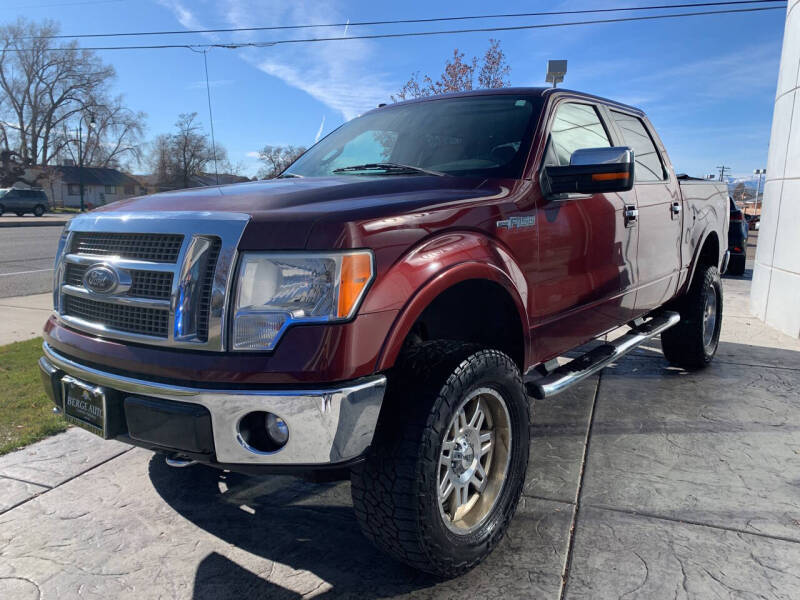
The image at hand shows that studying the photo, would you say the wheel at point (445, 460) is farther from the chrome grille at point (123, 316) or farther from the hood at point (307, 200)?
the chrome grille at point (123, 316)

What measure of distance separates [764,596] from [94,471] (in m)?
3.08

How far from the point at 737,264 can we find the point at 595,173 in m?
11.4

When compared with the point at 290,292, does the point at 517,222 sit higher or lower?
higher

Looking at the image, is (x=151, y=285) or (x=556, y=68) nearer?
(x=151, y=285)

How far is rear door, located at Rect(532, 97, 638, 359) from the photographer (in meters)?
2.86

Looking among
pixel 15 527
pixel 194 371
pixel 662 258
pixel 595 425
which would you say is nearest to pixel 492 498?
pixel 194 371

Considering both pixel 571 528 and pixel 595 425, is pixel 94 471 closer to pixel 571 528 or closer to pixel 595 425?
pixel 571 528

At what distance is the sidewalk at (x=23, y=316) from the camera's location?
19.1 feet

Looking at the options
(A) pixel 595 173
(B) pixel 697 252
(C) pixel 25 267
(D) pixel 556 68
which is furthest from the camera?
(D) pixel 556 68

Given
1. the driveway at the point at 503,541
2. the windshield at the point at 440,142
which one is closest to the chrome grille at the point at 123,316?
the driveway at the point at 503,541

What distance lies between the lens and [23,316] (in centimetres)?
664

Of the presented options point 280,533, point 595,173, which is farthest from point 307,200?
point 280,533

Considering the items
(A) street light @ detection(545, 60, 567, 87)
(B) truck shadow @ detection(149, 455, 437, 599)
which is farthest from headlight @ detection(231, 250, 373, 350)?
(A) street light @ detection(545, 60, 567, 87)

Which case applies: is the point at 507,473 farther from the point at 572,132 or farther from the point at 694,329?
the point at 694,329
